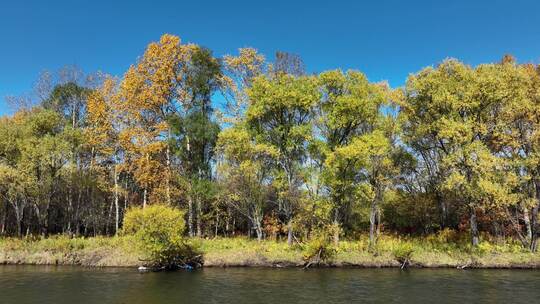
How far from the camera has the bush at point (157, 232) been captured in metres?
36.4

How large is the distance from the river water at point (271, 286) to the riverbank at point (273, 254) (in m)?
2.33

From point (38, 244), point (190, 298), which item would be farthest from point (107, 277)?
point (38, 244)

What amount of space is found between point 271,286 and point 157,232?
12922 millimetres

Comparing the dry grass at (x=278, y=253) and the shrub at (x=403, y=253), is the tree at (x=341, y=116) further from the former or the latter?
the shrub at (x=403, y=253)

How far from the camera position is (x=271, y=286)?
93.8ft

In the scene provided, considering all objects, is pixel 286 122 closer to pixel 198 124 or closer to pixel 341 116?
pixel 341 116

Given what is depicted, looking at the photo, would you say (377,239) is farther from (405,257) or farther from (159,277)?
(159,277)

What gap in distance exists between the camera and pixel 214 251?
41.6 meters

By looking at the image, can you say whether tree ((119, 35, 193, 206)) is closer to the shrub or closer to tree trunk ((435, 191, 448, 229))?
the shrub

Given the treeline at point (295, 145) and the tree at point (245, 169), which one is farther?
the tree at point (245, 169)

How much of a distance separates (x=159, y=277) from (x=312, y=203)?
16463mm

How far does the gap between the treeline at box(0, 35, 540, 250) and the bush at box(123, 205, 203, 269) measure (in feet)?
29.4

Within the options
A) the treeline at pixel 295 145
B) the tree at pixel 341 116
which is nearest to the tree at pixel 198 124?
the treeline at pixel 295 145

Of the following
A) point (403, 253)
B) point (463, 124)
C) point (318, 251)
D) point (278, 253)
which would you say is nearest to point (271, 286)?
point (318, 251)
